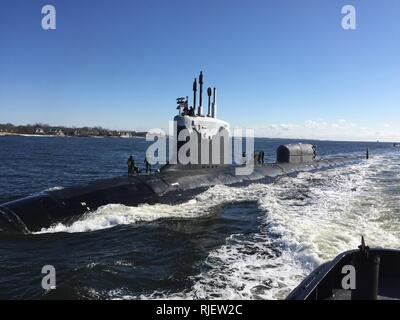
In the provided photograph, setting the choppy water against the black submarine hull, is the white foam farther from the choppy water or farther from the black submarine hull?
the black submarine hull

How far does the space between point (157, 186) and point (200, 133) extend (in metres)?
4.76

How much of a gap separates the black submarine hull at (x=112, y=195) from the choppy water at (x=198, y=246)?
0.48m

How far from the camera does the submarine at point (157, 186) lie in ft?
47.3

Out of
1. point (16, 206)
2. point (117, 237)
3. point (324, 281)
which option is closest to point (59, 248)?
point (117, 237)

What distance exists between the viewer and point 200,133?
22391 millimetres

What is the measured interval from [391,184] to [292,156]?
344 inches

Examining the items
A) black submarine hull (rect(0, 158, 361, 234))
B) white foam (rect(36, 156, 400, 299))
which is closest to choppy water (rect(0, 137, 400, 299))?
white foam (rect(36, 156, 400, 299))

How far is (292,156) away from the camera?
35.8 meters

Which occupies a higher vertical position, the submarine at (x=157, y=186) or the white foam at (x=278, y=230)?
the submarine at (x=157, y=186)

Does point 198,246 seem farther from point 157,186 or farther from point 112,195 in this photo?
point 157,186

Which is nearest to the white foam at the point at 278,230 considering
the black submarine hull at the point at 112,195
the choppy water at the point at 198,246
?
the choppy water at the point at 198,246

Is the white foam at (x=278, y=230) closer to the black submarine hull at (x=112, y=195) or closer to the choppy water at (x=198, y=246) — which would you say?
the choppy water at (x=198, y=246)

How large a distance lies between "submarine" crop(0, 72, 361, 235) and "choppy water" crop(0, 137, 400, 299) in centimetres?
53
